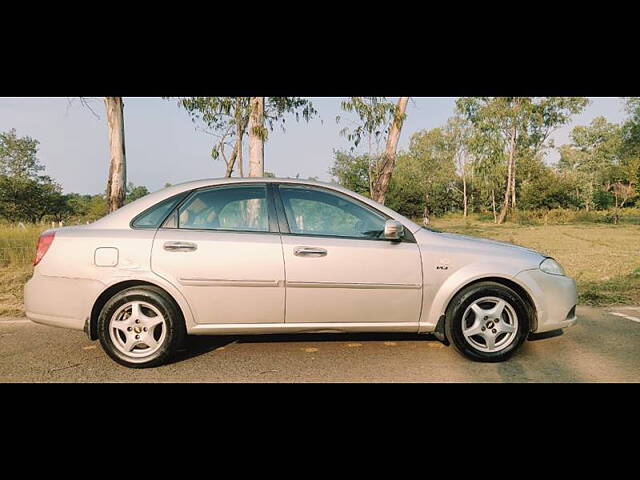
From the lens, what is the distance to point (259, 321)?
346 centimetres

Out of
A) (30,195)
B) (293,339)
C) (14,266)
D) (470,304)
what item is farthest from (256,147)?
(30,195)

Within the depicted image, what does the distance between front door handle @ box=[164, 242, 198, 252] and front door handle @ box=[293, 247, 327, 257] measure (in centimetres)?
86

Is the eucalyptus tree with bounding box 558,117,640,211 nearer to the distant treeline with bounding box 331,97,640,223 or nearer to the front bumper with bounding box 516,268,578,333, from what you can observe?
the distant treeline with bounding box 331,97,640,223

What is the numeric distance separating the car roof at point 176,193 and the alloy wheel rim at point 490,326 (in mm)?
911

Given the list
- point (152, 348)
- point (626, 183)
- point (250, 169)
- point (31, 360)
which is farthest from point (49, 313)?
point (626, 183)

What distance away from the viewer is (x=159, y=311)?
134 inches

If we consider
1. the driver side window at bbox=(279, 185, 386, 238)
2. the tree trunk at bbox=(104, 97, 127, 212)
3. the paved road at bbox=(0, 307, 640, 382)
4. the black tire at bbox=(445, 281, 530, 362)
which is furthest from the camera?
the tree trunk at bbox=(104, 97, 127, 212)

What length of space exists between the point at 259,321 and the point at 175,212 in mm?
1224

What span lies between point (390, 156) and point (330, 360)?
693 centimetres

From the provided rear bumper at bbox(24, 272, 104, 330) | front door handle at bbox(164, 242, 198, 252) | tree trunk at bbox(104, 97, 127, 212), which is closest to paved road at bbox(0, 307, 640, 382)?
rear bumper at bbox(24, 272, 104, 330)

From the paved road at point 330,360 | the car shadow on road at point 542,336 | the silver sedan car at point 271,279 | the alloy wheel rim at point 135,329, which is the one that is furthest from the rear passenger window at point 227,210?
the car shadow on road at point 542,336

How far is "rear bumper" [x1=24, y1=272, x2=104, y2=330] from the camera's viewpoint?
11.0 ft

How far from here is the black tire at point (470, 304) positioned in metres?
3.49

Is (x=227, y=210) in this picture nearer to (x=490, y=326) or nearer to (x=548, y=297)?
(x=490, y=326)
